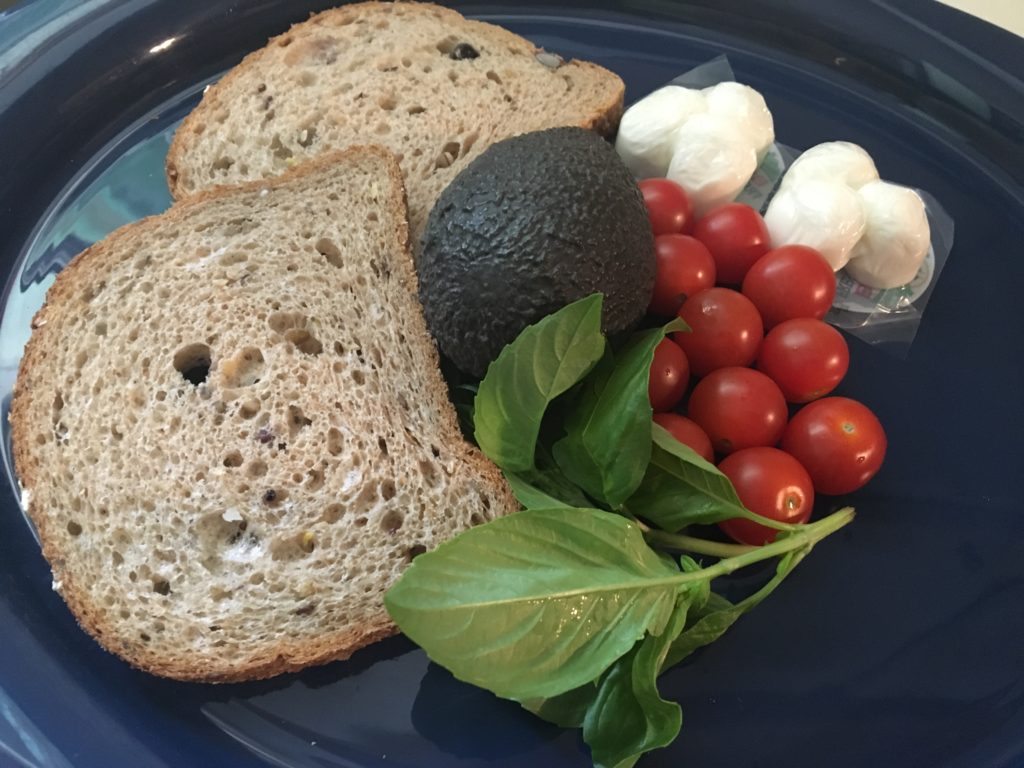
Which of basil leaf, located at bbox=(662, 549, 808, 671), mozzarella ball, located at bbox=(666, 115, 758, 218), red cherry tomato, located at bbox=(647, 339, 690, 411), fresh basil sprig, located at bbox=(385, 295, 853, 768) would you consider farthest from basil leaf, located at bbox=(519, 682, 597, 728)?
mozzarella ball, located at bbox=(666, 115, 758, 218)

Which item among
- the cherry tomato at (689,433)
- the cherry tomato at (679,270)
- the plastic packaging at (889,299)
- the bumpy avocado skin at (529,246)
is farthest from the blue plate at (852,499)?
the bumpy avocado skin at (529,246)

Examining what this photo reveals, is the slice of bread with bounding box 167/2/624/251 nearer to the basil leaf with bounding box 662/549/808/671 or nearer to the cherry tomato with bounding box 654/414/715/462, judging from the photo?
the cherry tomato with bounding box 654/414/715/462

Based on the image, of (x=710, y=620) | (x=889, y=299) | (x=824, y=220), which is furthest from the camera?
(x=889, y=299)

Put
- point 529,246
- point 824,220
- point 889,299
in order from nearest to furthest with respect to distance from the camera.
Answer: point 529,246 < point 824,220 < point 889,299

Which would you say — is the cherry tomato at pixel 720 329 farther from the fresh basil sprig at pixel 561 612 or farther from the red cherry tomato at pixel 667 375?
the fresh basil sprig at pixel 561 612

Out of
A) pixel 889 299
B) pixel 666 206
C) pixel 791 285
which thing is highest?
pixel 666 206

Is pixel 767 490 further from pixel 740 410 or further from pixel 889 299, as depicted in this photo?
pixel 889 299

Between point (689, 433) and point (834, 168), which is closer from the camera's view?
point (689, 433)

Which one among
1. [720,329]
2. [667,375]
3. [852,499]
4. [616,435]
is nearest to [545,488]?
[616,435]
